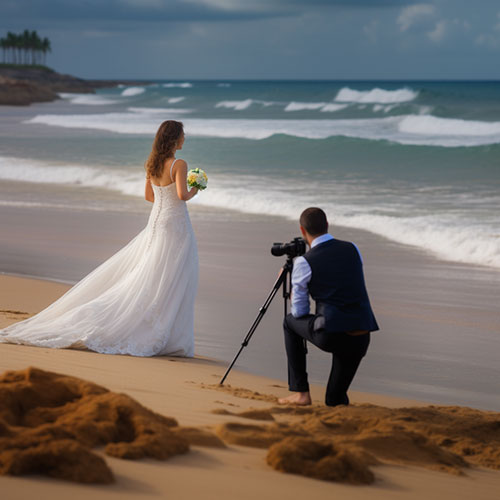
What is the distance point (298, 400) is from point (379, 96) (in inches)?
2489

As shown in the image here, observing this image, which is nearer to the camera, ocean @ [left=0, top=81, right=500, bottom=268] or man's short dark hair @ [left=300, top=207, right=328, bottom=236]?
man's short dark hair @ [left=300, top=207, right=328, bottom=236]

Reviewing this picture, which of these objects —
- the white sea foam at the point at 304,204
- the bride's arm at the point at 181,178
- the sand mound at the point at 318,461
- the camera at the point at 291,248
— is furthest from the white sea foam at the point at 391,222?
the sand mound at the point at 318,461

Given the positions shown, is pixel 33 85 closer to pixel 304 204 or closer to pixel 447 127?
pixel 447 127

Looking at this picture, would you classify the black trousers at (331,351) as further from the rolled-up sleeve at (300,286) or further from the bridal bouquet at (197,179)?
the bridal bouquet at (197,179)

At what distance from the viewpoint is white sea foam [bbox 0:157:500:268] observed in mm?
10938

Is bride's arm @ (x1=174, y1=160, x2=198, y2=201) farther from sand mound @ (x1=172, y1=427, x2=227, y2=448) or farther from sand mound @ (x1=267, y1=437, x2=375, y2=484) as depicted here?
sand mound @ (x1=267, y1=437, x2=375, y2=484)

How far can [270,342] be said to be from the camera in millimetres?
6766

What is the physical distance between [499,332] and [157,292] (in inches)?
117

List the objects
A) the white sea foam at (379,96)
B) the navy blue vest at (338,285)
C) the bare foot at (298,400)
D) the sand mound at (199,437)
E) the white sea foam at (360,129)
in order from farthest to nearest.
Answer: the white sea foam at (379,96) → the white sea foam at (360,129) → the bare foot at (298,400) → the navy blue vest at (338,285) → the sand mound at (199,437)

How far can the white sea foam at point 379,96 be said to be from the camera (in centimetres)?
6231

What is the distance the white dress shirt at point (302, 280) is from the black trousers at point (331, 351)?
0.22 feet

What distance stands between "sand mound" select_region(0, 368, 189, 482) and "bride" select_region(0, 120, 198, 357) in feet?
7.04

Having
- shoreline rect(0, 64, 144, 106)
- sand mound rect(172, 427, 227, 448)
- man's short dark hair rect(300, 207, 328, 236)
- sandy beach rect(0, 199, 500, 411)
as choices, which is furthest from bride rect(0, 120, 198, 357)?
shoreline rect(0, 64, 144, 106)

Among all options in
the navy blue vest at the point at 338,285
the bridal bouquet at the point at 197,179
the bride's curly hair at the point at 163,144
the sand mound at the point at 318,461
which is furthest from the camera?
the bridal bouquet at the point at 197,179
